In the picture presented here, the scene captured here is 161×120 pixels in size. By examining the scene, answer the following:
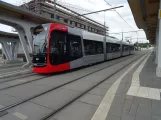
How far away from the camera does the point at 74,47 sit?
1077 centimetres

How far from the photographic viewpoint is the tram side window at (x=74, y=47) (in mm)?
10330

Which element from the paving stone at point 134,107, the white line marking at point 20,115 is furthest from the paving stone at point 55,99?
the paving stone at point 134,107

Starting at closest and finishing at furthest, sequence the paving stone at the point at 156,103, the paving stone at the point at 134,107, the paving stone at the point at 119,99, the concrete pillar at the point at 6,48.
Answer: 1. the paving stone at the point at 134,107
2. the paving stone at the point at 156,103
3. the paving stone at the point at 119,99
4. the concrete pillar at the point at 6,48

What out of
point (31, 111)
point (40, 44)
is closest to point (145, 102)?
point (31, 111)

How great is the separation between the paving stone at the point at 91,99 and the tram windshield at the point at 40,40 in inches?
193

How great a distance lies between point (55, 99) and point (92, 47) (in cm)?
980

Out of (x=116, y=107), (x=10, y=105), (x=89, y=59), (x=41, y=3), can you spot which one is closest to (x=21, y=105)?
(x=10, y=105)

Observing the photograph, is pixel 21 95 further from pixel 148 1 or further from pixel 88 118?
pixel 148 1

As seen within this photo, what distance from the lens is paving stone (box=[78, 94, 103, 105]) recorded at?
4603mm

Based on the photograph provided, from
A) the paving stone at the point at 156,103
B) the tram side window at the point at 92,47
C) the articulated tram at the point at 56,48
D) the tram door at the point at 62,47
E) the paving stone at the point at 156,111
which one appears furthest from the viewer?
the tram side window at the point at 92,47

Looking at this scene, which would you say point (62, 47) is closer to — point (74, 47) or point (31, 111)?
point (74, 47)

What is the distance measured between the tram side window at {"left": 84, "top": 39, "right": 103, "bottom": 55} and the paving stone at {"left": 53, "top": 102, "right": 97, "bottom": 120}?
28.6 feet

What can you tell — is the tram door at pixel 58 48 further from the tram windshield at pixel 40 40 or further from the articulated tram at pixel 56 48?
the tram windshield at pixel 40 40

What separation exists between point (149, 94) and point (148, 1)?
299 inches
